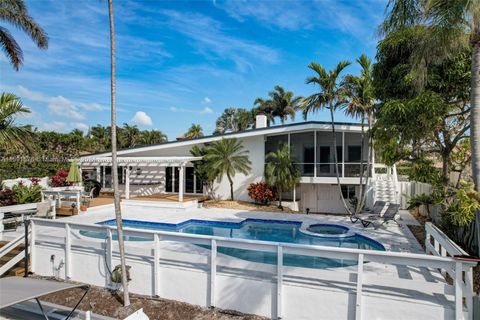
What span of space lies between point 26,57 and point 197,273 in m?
12.2

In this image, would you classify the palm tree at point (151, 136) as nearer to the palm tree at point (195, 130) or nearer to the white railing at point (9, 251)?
the palm tree at point (195, 130)

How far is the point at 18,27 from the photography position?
1158 cm

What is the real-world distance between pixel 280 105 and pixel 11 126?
33975 millimetres

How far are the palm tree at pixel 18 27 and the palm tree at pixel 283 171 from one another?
11.7m

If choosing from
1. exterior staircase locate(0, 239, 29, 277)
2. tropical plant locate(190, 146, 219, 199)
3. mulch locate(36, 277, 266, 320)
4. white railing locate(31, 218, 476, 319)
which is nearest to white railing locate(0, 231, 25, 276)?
exterior staircase locate(0, 239, 29, 277)

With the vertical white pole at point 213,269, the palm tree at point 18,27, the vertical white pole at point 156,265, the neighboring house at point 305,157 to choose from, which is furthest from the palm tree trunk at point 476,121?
the palm tree at point 18,27

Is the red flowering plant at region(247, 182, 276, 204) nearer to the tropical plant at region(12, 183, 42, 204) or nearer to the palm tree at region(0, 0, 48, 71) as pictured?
the tropical plant at region(12, 183, 42, 204)

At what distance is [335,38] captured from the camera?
15922mm

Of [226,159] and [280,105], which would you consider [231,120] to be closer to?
[280,105]

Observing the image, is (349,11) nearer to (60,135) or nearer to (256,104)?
(60,135)

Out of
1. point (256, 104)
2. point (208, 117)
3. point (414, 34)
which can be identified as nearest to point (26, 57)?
point (414, 34)

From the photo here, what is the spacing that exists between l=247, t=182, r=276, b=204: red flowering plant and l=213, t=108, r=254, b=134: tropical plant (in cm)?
3090

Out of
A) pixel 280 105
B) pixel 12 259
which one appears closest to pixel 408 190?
pixel 12 259

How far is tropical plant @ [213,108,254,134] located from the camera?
48688mm
